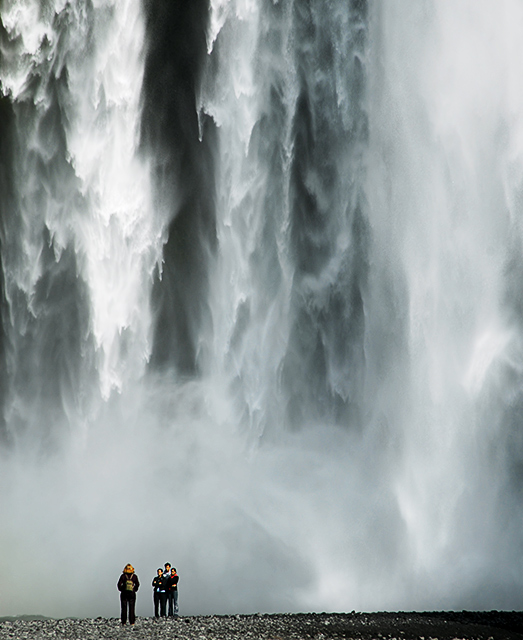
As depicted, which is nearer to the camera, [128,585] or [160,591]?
[128,585]

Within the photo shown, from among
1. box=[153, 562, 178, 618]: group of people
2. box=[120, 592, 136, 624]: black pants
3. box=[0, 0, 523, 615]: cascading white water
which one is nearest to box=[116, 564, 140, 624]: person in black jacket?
box=[120, 592, 136, 624]: black pants

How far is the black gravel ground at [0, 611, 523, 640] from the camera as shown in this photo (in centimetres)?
2048

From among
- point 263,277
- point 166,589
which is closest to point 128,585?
point 166,589

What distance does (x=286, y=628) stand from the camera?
72.2ft

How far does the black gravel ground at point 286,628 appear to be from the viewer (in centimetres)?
2048

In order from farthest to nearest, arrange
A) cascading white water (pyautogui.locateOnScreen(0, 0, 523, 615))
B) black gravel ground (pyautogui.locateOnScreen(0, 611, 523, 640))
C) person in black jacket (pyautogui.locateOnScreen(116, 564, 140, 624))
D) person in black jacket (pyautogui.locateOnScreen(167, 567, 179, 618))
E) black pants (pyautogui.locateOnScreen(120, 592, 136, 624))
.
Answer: cascading white water (pyautogui.locateOnScreen(0, 0, 523, 615)) → person in black jacket (pyautogui.locateOnScreen(167, 567, 179, 618)) → black pants (pyautogui.locateOnScreen(120, 592, 136, 624)) → person in black jacket (pyautogui.locateOnScreen(116, 564, 140, 624)) → black gravel ground (pyautogui.locateOnScreen(0, 611, 523, 640))

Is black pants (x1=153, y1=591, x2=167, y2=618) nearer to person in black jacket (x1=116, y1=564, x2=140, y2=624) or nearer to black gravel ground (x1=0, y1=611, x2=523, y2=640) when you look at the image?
black gravel ground (x1=0, y1=611, x2=523, y2=640)

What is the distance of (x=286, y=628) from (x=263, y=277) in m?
20.6

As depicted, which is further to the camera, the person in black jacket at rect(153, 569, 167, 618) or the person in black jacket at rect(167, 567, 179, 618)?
the person in black jacket at rect(153, 569, 167, 618)

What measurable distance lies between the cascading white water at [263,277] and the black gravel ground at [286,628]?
33.0ft

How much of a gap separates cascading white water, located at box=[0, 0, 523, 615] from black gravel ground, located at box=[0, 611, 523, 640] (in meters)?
10.1

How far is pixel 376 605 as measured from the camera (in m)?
29.8

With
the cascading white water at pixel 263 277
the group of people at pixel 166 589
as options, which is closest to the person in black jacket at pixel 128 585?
the group of people at pixel 166 589

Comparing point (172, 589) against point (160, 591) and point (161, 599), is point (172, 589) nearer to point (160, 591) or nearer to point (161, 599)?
point (160, 591)
